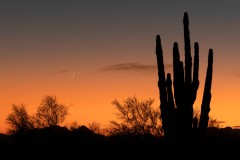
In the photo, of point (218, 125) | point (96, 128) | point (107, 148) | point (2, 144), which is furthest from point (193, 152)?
point (96, 128)

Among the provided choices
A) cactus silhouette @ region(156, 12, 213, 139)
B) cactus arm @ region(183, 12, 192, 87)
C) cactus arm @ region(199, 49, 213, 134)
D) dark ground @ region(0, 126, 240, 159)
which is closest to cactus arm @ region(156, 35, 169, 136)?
cactus silhouette @ region(156, 12, 213, 139)

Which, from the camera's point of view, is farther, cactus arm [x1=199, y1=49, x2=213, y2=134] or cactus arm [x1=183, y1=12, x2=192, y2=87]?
cactus arm [x1=199, y1=49, x2=213, y2=134]

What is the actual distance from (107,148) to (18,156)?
460 centimetres

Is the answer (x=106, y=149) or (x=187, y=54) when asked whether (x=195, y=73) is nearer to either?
(x=187, y=54)

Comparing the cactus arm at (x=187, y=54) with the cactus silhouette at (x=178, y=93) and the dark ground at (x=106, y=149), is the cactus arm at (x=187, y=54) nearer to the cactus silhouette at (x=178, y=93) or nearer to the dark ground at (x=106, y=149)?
the cactus silhouette at (x=178, y=93)

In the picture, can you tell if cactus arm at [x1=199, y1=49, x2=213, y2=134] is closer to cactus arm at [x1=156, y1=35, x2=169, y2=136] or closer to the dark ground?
cactus arm at [x1=156, y1=35, x2=169, y2=136]

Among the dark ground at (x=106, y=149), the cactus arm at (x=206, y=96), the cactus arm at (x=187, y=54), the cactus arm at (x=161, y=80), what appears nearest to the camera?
the cactus arm at (x=187, y=54)

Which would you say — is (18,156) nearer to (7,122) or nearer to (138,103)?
(138,103)

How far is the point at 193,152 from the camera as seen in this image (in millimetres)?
17266

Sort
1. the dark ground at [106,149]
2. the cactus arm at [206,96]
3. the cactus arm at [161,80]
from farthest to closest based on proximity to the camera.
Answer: the dark ground at [106,149], the cactus arm at [206,96], the cactus arm at [161,80]

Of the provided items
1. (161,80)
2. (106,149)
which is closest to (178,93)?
(161,80)

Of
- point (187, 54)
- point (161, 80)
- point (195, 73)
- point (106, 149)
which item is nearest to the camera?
point (187, 54)

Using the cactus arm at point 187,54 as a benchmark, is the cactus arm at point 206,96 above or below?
below

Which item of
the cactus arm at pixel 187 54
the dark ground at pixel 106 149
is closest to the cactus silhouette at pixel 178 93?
the cactus arm at pixel 187 54
